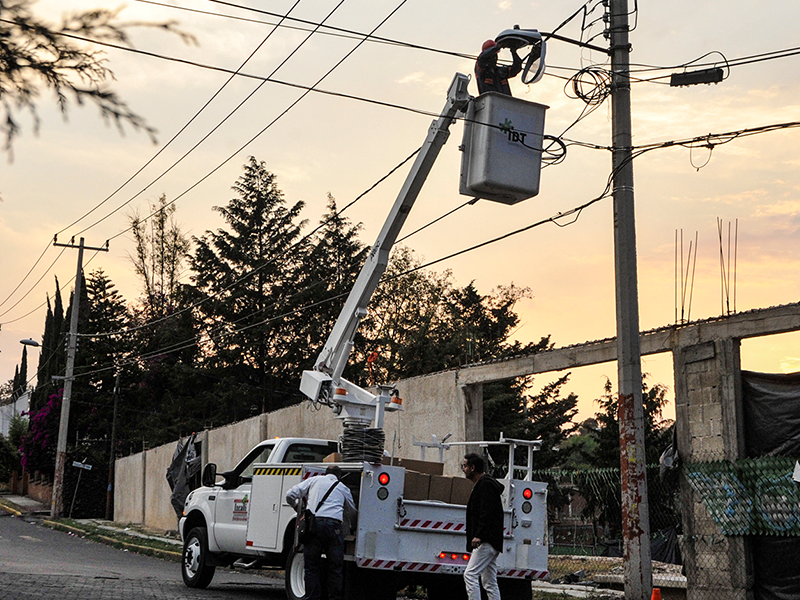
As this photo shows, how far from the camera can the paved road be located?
11.5 metres

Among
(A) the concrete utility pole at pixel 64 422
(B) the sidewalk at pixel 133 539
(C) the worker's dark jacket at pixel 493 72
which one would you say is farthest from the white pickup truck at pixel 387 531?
(A) the concrete utility pole at pixel 64 422

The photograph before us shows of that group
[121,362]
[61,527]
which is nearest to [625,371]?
[61,527]

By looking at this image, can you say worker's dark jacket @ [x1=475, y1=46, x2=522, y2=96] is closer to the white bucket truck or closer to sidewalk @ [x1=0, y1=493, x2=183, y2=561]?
the white bucket truck

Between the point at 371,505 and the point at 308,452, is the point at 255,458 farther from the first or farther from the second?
Result: the point at 371,505

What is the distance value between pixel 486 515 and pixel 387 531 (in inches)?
46.2

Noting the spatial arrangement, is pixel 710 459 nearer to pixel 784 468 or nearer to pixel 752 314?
pixel 784 468

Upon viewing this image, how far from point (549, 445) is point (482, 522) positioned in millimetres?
31671

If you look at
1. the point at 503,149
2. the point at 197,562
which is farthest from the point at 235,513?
the point at 503,149

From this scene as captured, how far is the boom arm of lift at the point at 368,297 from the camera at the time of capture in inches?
492

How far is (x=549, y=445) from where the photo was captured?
40062mm

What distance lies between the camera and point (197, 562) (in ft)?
43.7

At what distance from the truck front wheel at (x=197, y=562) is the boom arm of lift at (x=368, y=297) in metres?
2.69

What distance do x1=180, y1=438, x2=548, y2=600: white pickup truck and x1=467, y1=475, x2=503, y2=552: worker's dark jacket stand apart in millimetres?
818

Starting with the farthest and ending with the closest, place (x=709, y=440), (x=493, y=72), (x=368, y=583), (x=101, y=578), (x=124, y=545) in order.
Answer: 1. (x=124, y=545)
2. (x=101, y=578)
3. (x=493, y=72)
4. (x=709, y=440)
5. (x=368, y=583)
